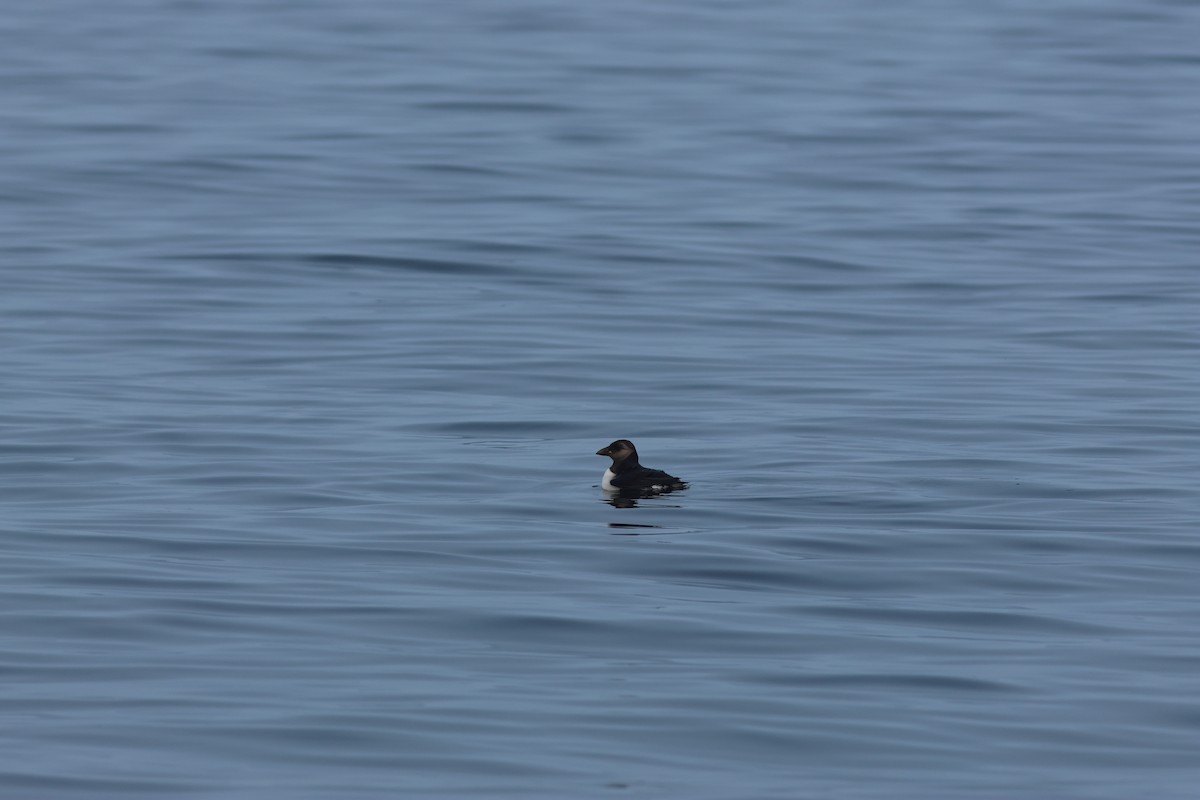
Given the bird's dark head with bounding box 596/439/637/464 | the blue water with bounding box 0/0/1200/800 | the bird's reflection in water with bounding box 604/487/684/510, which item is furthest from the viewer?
the bird's dark head with bounding box 596/439/637/464

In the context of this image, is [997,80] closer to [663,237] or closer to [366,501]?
[663,237]

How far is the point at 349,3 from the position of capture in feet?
142

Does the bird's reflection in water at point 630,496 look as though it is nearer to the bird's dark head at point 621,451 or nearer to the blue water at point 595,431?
the blue water at point 595,431

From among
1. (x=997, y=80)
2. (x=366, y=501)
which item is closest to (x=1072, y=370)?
(x=366, y=501)

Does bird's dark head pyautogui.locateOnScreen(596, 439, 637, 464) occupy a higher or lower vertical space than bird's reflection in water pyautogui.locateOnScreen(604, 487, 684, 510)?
higher

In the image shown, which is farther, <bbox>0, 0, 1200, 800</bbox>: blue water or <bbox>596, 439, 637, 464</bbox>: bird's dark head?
<bbox>596, 439, 637, 464</bbox>: bird's dark head

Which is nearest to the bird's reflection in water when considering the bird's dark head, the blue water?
the blue water

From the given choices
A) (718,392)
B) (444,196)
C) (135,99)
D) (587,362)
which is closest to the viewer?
(718,392)

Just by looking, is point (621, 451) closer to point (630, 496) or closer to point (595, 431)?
point (630, 496)

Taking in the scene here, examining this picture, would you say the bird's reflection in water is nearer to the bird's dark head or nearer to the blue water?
the blue water

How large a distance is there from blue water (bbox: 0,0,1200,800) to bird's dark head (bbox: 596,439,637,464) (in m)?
0.30

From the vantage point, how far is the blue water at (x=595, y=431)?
28.2ft

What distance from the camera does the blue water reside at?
339 inches

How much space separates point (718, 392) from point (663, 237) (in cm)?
740
